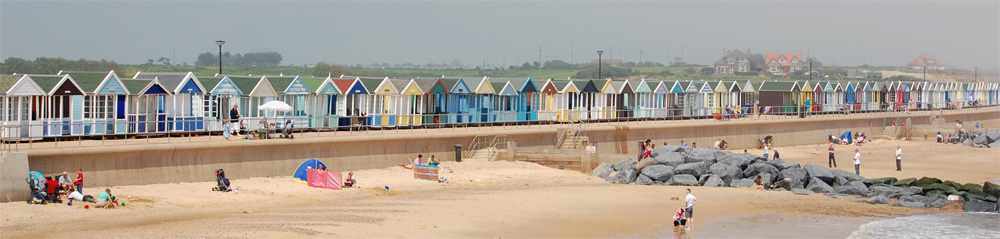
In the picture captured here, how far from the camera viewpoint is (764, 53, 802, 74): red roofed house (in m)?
178

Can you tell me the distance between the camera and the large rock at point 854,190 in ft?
95.2

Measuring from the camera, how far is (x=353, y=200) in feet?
77.9

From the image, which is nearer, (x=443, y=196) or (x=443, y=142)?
(x=443, y=196)

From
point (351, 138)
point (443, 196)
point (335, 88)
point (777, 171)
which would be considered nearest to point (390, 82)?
point (335, 88)

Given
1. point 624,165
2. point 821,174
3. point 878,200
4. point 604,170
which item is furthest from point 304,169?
point 878,200

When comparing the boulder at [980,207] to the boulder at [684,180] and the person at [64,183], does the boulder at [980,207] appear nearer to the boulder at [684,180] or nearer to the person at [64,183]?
the boulder at [684,180]

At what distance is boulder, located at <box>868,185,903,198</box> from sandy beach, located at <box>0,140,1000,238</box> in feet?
5.20

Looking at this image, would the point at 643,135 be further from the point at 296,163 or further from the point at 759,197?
the point at 296,163

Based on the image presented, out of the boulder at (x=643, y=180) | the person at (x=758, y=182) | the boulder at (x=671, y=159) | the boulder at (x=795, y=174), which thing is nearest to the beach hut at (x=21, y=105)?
the boulder at (x=643, y=180)

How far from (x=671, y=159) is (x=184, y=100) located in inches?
642

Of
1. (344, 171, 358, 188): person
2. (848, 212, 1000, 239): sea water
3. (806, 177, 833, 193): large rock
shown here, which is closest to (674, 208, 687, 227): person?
(848, 212, 1000, 239): sea water

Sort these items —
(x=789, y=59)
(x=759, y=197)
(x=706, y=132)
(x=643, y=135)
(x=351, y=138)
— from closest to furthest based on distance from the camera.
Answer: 1. (x=759, y=197)
2. (x=351, y=138)
3. (x=643, y=135)
4. (x=706, y=132)
5. (x=789, y=59)

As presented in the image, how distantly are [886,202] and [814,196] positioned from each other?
206 cm

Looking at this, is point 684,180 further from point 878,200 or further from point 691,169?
point 878,200
